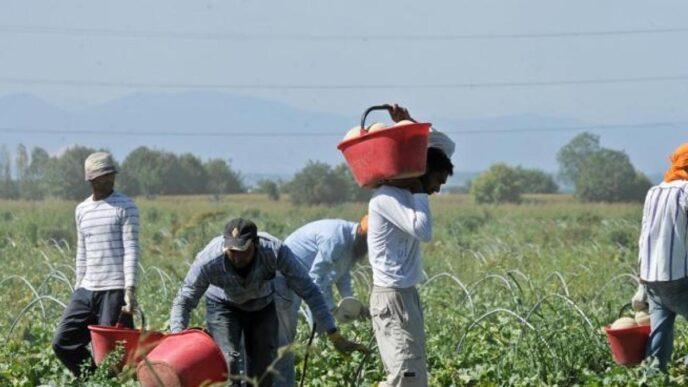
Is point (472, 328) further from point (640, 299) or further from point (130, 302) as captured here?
point (130, 302)

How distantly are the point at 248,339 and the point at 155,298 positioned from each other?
465 cm

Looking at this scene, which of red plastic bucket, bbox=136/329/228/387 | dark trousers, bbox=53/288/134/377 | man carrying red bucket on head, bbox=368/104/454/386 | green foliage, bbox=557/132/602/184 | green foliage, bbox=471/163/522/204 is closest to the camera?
red plastic bucket, bbox=136/329/228/387

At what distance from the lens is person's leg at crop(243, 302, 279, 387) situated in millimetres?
5578

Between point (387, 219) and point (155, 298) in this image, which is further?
point (155, 298)

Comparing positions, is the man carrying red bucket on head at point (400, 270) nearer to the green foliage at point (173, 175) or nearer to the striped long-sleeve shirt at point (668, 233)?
the striped long-sleeve shirt at point (668, 233)

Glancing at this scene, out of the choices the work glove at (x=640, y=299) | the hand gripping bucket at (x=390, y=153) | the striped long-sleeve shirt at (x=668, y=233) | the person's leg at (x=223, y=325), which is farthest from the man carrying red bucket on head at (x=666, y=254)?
the person's leg at (x=223, y=325)

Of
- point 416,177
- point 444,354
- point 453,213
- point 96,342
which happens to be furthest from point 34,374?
point 453,213

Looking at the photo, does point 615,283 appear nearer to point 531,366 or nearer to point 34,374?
point 531,366

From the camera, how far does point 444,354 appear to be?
289 inches

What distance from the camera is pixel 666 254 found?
642 centimetres

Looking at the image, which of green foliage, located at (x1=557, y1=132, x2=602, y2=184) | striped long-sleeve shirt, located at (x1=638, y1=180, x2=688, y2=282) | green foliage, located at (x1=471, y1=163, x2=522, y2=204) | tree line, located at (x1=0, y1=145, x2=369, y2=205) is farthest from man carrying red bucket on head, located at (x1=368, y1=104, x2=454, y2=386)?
green foliage, located at (x1=557, y1=132, x2=602, y2=184)

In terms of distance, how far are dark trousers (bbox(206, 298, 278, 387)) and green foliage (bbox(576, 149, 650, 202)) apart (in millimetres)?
64798

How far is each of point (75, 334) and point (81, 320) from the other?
2.9 inches

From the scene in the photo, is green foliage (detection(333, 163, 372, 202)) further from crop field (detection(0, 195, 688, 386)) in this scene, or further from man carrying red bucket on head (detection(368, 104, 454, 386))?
man carrying red bucket on head (detection(368, 104, 454, 386))
